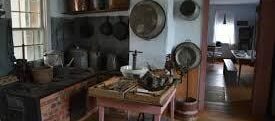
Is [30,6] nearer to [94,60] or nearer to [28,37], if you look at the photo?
[28,37]

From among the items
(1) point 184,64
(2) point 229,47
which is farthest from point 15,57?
(2) point 229,47

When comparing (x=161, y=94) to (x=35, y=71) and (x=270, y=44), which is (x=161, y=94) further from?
(x=270, y=44)

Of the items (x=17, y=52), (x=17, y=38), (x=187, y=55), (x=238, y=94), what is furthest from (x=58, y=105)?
(x=238, y=94)

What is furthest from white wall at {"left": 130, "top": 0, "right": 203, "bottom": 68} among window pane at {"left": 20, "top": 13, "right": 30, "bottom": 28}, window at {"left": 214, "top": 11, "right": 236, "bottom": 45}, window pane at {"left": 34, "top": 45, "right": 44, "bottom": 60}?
window at {"left": 214, "top": 11, "right": 236, "bottom": 45}

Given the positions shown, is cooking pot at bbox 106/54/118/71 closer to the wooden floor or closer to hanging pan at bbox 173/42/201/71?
the wooden floor

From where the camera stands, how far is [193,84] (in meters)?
3.79

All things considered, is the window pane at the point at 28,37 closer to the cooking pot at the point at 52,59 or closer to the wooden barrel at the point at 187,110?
the cooking pot at the point at 52,59

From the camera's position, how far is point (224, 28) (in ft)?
34.5

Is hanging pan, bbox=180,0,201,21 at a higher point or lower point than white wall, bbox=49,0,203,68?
higher

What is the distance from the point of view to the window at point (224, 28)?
10445 millimetres

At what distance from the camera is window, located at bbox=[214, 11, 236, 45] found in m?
10.4

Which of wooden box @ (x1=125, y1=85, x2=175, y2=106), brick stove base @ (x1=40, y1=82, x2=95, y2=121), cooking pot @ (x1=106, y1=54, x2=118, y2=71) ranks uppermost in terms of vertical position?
cooking pot @ (x1=106, y1=54, x2=118, y2=71)

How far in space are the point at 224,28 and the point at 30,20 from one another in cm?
873

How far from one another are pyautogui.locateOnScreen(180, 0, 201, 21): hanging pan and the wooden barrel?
3.96ft
